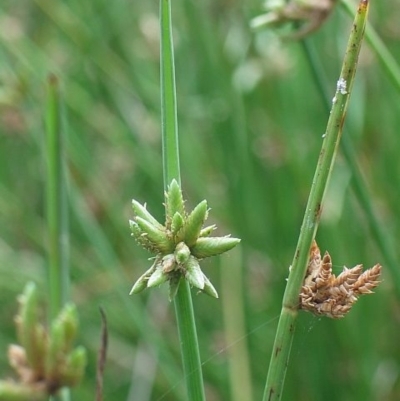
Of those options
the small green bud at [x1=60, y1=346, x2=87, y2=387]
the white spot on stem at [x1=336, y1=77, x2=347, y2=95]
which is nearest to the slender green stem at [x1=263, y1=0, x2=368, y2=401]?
the white spot on stem at [x1=336, y1=77, x2=347, y2=95]

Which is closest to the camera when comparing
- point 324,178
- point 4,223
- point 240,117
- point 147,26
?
point 324,178

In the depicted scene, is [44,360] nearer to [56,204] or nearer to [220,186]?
[56,204]

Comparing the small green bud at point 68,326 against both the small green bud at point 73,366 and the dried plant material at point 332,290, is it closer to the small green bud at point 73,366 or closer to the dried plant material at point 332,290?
the small green bud at point 73,366

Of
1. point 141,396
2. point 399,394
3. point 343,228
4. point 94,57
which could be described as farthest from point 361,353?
point 94,57

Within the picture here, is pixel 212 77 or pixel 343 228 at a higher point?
pixel 212 77

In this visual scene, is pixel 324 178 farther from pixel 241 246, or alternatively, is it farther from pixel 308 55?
pixel 241 246

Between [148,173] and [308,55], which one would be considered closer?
[308,55]

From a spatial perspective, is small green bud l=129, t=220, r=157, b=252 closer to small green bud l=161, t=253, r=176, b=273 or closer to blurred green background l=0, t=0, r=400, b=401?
small green bud l=161, t=253, r=176, b=273

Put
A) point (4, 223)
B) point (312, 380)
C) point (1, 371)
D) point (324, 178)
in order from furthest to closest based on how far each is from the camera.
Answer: point (4, 223) → point (1, 371) → point (312, 380) → point (324, 178)
